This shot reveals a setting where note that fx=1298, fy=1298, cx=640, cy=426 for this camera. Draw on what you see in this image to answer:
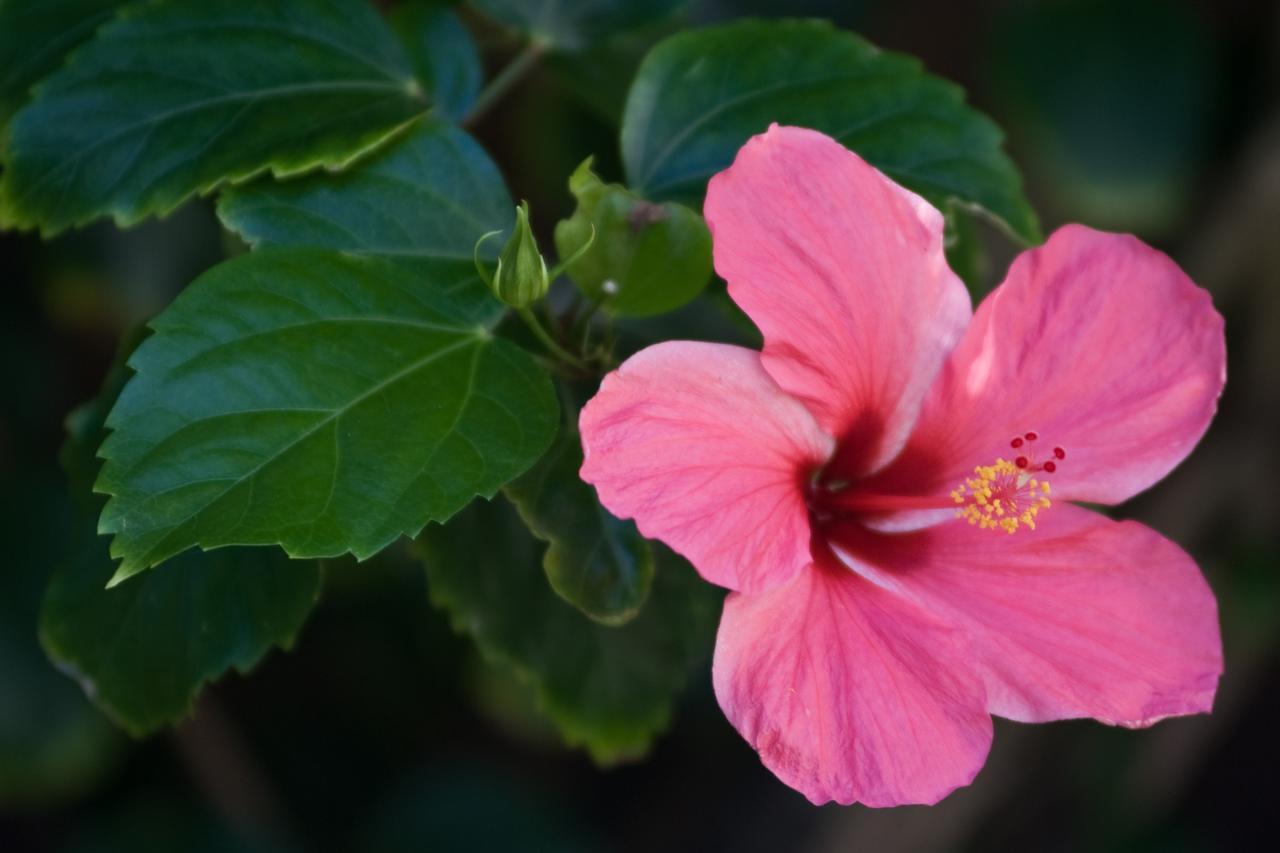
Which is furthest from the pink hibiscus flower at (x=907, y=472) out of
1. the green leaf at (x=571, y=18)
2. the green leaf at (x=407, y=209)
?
the green leaf at (x=571, y=18)

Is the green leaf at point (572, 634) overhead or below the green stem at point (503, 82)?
below

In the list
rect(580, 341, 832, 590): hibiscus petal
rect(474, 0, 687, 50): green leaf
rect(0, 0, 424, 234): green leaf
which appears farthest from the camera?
rect(474, 0, 687, 50): green leaf

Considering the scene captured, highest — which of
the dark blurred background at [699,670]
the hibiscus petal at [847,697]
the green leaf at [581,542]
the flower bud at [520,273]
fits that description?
the flower bud at [520,273]

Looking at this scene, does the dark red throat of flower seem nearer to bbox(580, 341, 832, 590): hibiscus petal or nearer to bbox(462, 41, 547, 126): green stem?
bbox(580, 341, 832, 590): hibiscus petal

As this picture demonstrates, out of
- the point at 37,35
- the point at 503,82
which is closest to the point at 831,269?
the point at 503,82

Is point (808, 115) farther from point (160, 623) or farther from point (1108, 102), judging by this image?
point (1108, 102)

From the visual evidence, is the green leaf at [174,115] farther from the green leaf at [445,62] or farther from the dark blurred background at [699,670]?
the dark blurred background at [699,670]

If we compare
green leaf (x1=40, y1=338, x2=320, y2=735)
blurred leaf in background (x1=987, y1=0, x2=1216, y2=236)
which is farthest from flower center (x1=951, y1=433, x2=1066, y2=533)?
blurred leaf in background (x1=987, y1=0, x2=1216, y2=236)
